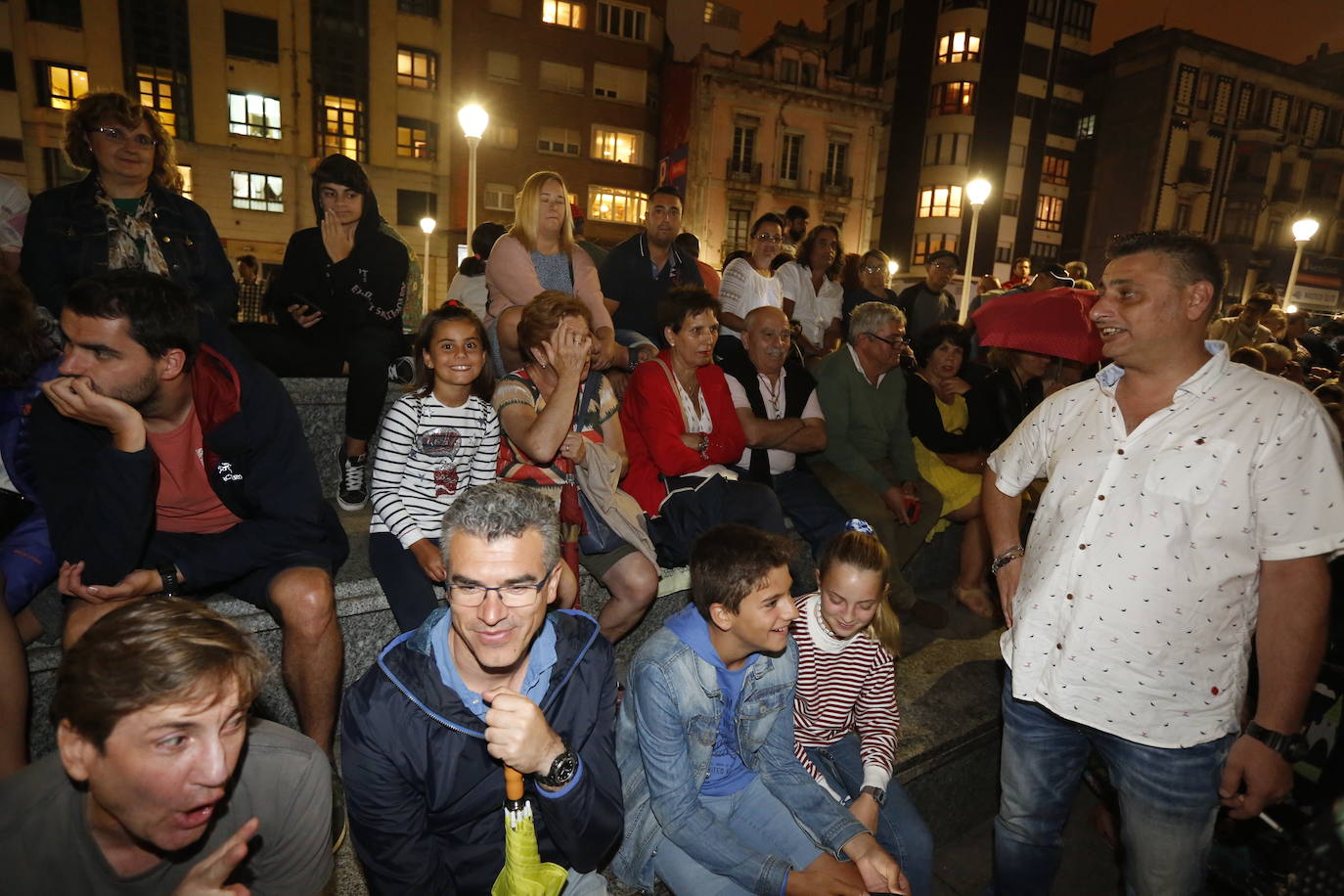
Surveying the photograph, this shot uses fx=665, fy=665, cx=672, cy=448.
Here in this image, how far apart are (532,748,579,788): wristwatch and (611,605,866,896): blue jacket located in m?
0.51

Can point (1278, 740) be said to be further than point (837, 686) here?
No

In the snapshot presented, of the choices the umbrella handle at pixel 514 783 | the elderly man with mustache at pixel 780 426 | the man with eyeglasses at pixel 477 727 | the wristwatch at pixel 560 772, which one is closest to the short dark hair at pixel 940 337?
the elderly man with mustache at pixel 780 426

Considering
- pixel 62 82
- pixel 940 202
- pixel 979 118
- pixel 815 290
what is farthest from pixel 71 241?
pixel 979 118

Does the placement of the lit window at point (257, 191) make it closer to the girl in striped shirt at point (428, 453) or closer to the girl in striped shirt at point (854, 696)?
the girl in striped shirt at point (428, 453)

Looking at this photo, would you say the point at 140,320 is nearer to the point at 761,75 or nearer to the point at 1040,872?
the point at 1040,872

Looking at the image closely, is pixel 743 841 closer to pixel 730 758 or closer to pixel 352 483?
pixel 730 758

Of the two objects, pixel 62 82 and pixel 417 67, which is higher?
pixel 417 67

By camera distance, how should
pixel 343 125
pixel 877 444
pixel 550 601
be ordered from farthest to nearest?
pixel 343 125
pixel 877 444
pixel 550 601

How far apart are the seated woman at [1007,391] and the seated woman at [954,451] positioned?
10 cm

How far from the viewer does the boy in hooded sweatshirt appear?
223 cm

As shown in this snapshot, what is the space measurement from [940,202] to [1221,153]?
15826mm

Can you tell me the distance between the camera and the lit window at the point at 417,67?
2462 cm

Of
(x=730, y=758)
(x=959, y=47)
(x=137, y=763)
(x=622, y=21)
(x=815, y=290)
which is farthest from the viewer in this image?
(x=959, y=47)

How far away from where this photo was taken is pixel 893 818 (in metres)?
2.72
